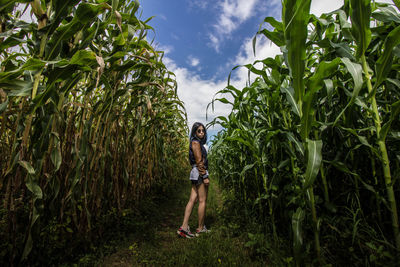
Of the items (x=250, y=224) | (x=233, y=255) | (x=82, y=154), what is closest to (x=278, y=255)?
(x=233, y=255)

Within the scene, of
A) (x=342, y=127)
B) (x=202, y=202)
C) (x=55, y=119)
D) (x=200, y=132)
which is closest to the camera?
(x=342, y=127)

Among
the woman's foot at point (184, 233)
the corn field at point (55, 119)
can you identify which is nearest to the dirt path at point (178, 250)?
the woman's foot at point (184, 233)

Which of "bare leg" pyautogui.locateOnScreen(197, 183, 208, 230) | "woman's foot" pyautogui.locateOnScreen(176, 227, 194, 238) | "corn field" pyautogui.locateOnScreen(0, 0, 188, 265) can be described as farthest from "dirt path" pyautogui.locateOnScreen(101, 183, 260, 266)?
"corn field" pyautogui.locateOnScreen(0, 0, 188, 265)

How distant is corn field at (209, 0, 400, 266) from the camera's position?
3.13ft

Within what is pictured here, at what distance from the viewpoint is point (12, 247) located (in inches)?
48.7

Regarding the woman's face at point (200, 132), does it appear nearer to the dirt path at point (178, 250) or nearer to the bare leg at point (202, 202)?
the bare leg at point (202, 202)

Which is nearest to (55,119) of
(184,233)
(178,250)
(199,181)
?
(178,250)

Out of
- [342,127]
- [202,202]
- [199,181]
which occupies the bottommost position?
[202,202]

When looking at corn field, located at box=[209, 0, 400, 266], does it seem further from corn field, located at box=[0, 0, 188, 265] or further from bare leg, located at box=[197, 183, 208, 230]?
corn field, located at box=[0, 0, 188, 265]

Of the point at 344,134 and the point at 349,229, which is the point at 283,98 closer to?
the point at 344,134

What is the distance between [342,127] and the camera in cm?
107

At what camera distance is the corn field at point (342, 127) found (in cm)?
95

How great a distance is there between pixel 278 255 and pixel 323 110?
117 cm

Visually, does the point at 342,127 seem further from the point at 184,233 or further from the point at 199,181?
the point at 184,233
